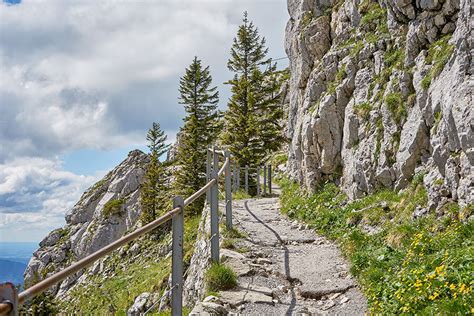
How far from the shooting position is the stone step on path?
6.37 m

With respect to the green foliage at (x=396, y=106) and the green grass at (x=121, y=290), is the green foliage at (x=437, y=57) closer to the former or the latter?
the green foliage at (x=396, y=106)

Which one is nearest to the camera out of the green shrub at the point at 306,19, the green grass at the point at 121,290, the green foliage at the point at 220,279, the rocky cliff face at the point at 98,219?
the green foliage at the point at 220,279

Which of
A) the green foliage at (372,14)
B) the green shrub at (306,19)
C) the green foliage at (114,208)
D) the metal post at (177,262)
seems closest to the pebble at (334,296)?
the metal post at (177,262)

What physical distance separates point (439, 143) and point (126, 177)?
52.2 metres

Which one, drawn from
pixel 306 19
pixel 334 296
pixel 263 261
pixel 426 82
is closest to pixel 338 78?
pixel 426 82

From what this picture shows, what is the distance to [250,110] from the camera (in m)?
34.2

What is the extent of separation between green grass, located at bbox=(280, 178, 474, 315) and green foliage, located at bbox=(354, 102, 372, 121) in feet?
10.2

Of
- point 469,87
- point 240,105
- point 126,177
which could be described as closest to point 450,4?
point 469,87

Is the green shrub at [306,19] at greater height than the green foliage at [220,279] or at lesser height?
greater

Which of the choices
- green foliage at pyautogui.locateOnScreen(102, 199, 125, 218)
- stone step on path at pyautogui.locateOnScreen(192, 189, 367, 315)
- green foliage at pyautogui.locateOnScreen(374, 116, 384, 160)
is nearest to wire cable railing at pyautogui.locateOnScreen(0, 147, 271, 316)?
stone step on path at pyautogui.locateOnScreen(192, 189, 367, 315)

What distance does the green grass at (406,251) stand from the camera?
4.85m

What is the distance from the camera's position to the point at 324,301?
704 cm

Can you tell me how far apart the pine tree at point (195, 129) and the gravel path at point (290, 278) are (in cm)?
2047

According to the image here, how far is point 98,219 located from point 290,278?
171ft
